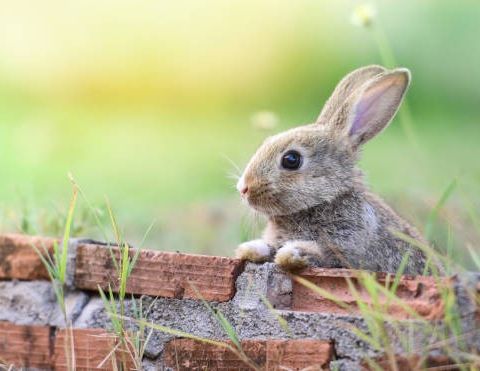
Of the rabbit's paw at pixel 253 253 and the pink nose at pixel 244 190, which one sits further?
the pink nose at pixel 244 190

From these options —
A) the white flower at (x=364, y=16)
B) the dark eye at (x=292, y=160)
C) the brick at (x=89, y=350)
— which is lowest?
the brick at (x=89, y=350)

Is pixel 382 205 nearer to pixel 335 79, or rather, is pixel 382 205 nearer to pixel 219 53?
pixel 335 79

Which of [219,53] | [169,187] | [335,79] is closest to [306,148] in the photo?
[169,187]

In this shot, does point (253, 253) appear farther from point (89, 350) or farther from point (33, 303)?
point (33, 303)

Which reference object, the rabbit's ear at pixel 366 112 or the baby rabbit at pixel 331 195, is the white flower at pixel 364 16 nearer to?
the baby rabbit at pixel 331 195

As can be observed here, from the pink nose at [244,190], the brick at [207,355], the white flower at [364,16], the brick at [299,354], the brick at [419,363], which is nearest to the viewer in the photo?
the brick at [419,363]

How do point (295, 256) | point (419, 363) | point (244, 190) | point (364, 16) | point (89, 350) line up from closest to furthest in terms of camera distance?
1. point (419, 363)
2. point (295, 256)
3. point (89, 350)
4. point (244, 190)
5. point (364, 16)

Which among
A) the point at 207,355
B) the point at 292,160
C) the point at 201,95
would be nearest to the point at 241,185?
the point at 292,160

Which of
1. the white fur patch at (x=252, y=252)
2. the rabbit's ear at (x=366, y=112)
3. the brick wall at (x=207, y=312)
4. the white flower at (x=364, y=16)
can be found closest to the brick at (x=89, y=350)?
the brick wall at (x=207, y=312)

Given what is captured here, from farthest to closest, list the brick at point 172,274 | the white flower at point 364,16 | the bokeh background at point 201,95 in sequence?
the bokeh background at point 201,95 → the white flower at point 364,16 → the brick at point 172,274
